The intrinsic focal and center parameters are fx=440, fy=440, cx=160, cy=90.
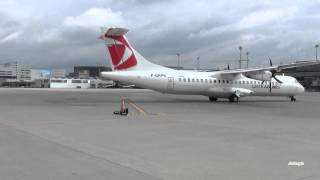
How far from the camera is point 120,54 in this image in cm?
3522

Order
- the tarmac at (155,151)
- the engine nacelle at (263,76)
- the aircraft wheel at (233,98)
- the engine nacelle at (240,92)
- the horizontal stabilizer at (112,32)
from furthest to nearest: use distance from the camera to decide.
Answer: the aircraft wheel at (233,98), the engine nacelle at (240,92), the engine nacelle at (263,76), the horizontal stabilizer at (112,32), the tarmac at (155,151)

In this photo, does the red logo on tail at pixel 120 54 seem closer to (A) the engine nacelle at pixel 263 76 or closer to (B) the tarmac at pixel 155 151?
(A) the engine nacelle at pixel 263 76

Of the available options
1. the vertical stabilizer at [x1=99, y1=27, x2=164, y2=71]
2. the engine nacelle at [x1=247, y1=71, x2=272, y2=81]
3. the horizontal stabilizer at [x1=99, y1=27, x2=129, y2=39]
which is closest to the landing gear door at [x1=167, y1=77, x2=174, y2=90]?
the vertical stabilizer at [x1=99, y1=27, x2=164, y2=71]

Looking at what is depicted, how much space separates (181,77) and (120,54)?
5.56 metres

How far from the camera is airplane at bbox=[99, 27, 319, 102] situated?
115 feet

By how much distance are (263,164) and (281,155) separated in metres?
1.42

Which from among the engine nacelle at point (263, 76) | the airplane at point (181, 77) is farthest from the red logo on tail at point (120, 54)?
the engine nacelle at point (263, 76)

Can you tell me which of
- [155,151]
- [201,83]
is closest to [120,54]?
[201,83]

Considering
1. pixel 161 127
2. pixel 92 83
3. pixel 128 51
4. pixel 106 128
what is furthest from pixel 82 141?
pixel 92 83

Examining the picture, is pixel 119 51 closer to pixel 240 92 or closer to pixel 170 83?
pixel 170 83

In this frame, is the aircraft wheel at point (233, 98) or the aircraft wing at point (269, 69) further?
the aircraft wheel at point (233, 98)

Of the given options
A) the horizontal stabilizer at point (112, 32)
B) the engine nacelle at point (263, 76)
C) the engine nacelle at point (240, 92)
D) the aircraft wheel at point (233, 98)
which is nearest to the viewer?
the horizontal stabilizer at point (112, 32)

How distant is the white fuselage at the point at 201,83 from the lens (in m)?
35.2

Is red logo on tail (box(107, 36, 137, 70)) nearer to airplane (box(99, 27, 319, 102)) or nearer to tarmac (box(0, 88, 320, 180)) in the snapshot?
airplane (box(99, 27, 319, 102))
